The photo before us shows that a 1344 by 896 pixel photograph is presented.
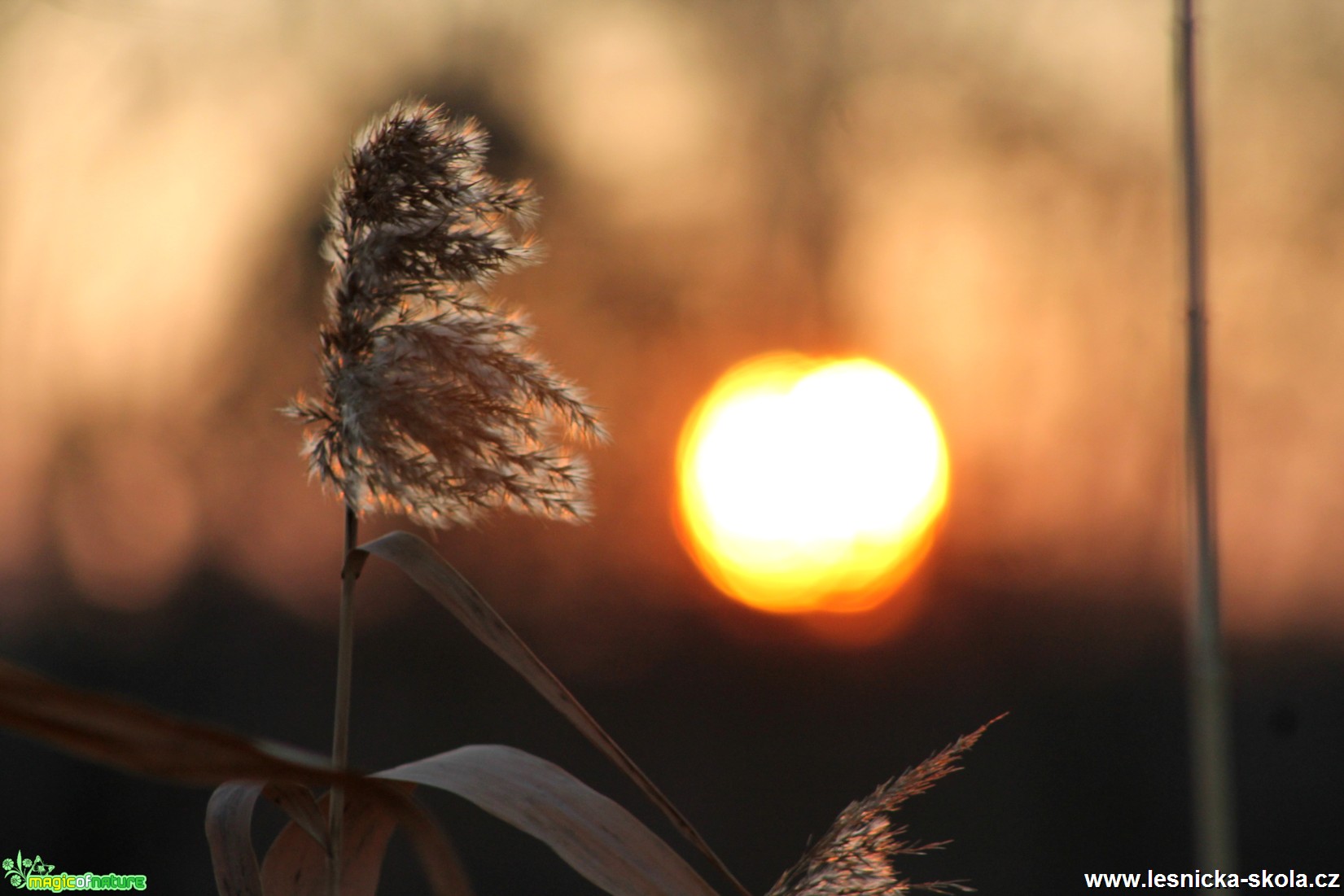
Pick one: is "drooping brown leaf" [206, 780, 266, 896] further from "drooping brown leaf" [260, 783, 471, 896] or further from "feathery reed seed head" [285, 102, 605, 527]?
"feathery reed seed head" [285, 102, 605, 527]

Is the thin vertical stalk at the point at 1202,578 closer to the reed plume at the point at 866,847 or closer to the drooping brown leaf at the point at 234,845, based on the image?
the reed plume at the point at 866,847

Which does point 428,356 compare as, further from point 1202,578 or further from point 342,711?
point 1202,578

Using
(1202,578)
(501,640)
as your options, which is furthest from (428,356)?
(1202,578)

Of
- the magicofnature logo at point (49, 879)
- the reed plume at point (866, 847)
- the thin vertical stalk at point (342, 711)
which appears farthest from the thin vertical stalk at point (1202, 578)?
the magicofnature logo at point (49, 879)

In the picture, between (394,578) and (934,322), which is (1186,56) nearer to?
(934,322)

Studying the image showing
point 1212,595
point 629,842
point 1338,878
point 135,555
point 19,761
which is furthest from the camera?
point 19,761

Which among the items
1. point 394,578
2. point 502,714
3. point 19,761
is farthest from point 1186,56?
point 19,761
